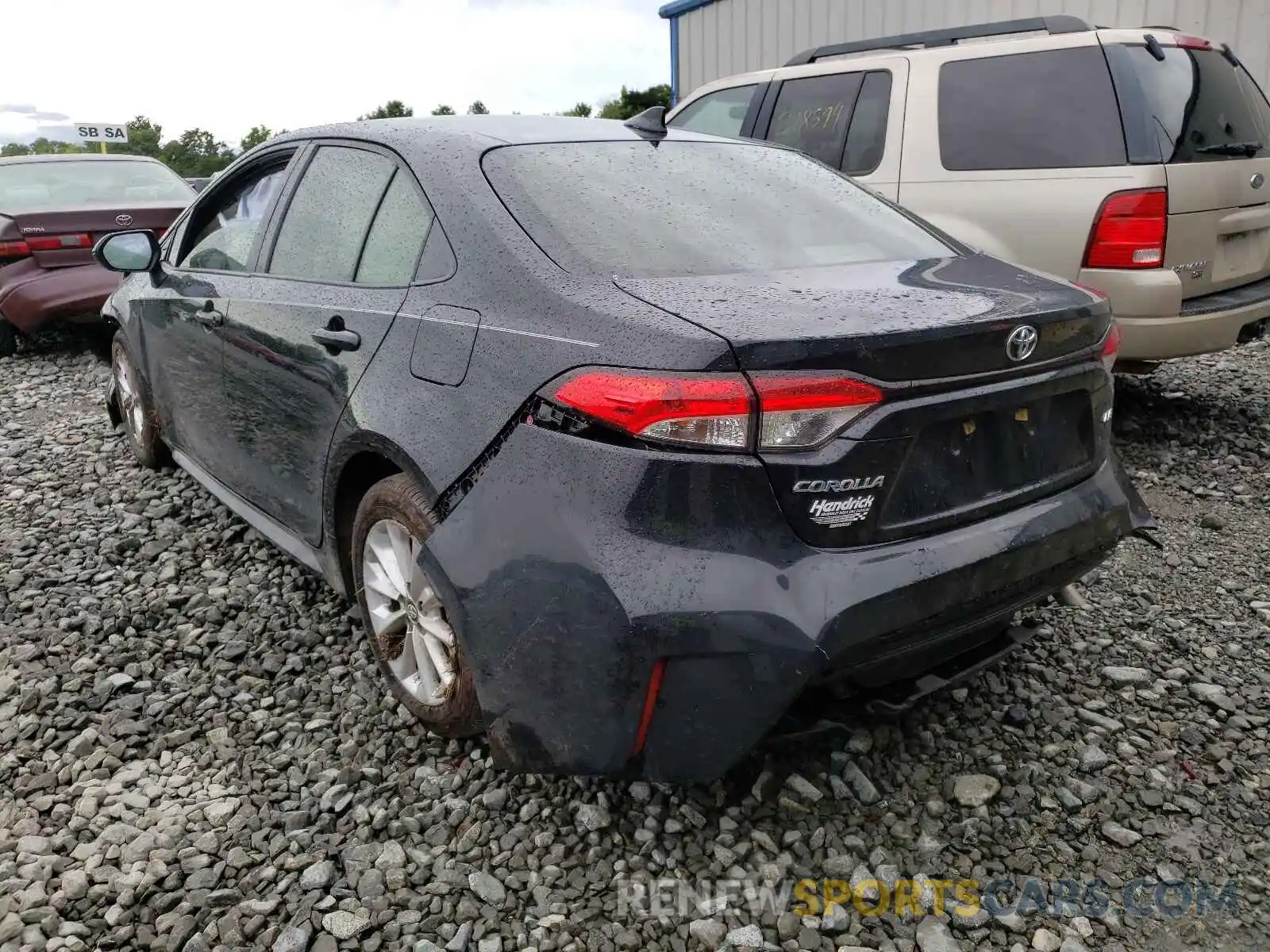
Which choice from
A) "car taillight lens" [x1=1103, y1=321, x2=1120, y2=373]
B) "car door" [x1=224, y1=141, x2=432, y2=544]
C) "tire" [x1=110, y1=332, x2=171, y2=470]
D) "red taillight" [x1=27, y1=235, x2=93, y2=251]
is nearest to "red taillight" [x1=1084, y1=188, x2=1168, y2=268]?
"car taillight lens" [x1=1103, y1=321, x2=1120, y2=373]

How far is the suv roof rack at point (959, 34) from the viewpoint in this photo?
188 inches

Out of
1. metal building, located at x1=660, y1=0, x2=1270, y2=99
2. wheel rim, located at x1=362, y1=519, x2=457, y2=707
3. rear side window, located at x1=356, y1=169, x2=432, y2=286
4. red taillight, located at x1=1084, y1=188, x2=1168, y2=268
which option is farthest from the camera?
metal building, located at x1=660, y1=0, x2=1270, y2=99

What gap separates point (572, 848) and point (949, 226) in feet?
12.1

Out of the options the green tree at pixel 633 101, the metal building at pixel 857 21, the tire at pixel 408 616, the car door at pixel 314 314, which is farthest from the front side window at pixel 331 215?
the green tree at pixel 633 101

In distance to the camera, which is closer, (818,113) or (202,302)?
(202,302)

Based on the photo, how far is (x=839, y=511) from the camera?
188 centimetres

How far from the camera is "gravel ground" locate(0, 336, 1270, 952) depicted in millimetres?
2041

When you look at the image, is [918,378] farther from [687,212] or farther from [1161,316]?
[1161,316]

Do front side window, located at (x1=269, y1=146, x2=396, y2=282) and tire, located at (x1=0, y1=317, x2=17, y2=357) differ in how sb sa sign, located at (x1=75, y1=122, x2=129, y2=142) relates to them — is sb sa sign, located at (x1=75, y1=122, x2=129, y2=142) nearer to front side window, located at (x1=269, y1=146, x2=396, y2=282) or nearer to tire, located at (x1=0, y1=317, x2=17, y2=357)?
tire, located at (x1=0, y1=317, x2=17, y2=357)

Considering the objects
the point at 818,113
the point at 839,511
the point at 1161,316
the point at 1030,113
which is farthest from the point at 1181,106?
the point at 839,511

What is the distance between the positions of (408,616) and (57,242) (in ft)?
19.8

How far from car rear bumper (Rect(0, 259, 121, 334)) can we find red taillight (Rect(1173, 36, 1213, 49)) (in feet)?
21.8

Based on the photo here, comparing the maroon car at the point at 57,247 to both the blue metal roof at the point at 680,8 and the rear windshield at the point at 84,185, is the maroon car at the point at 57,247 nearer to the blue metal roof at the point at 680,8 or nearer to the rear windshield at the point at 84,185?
the rear windshield at the point at 84,185

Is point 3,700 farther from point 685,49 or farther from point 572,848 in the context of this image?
point 685,49
